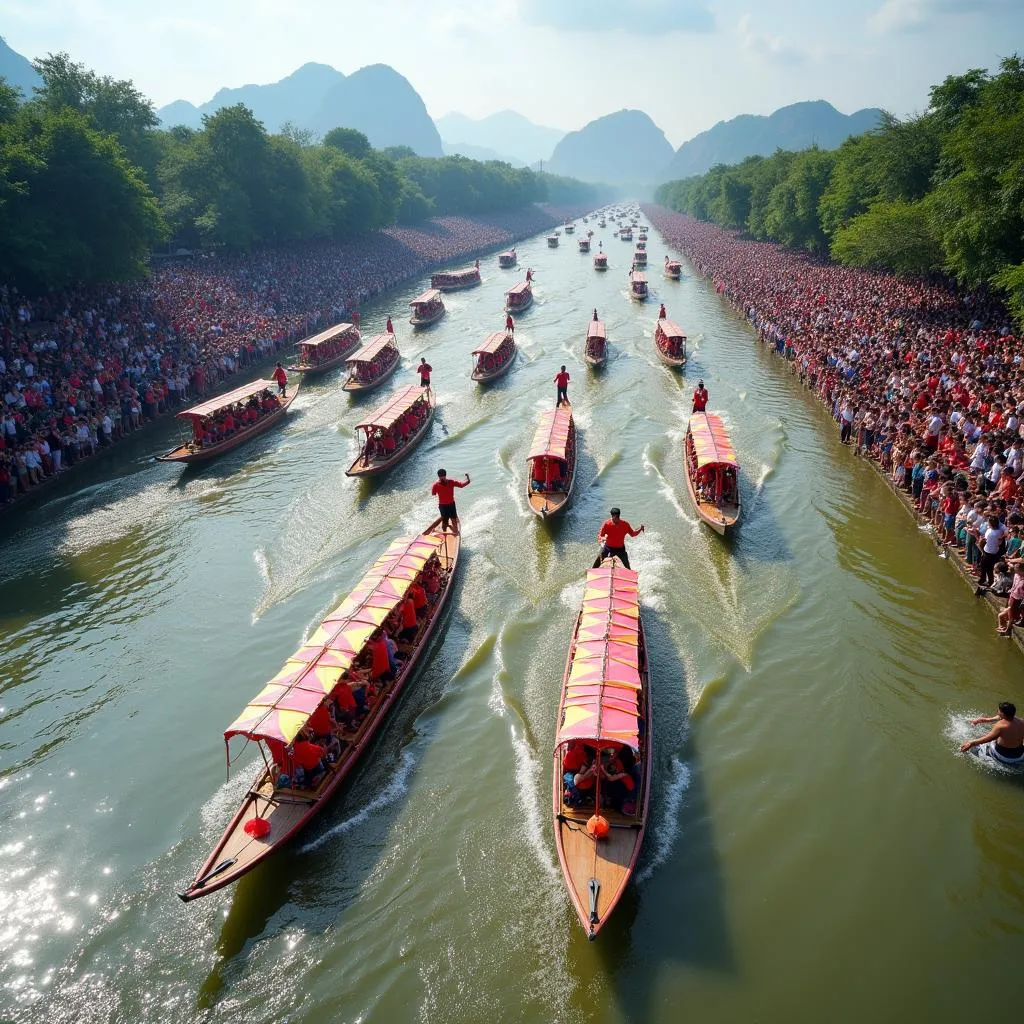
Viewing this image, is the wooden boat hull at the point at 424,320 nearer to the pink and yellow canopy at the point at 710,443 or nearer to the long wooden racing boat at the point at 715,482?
the pink and yellow canopy at the point at 710,443

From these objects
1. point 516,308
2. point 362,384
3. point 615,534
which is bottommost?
point 615,534

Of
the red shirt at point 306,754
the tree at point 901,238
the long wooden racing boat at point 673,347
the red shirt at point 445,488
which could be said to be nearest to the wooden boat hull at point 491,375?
the long wooden racing boat at point 673,347

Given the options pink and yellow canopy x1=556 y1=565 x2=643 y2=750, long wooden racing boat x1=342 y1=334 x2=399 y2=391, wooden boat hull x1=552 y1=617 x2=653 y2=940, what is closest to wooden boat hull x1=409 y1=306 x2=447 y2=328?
long wooden racing boat x1=342 y1=334 x2=399 y2=391

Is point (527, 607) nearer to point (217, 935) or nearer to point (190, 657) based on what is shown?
point (190, 657)

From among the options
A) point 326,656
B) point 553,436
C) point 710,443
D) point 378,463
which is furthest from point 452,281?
point 326,656

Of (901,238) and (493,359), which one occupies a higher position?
(901,238)

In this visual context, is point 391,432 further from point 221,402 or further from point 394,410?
point 221,402

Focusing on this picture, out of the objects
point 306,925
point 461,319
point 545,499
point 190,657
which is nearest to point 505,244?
point 461,319
